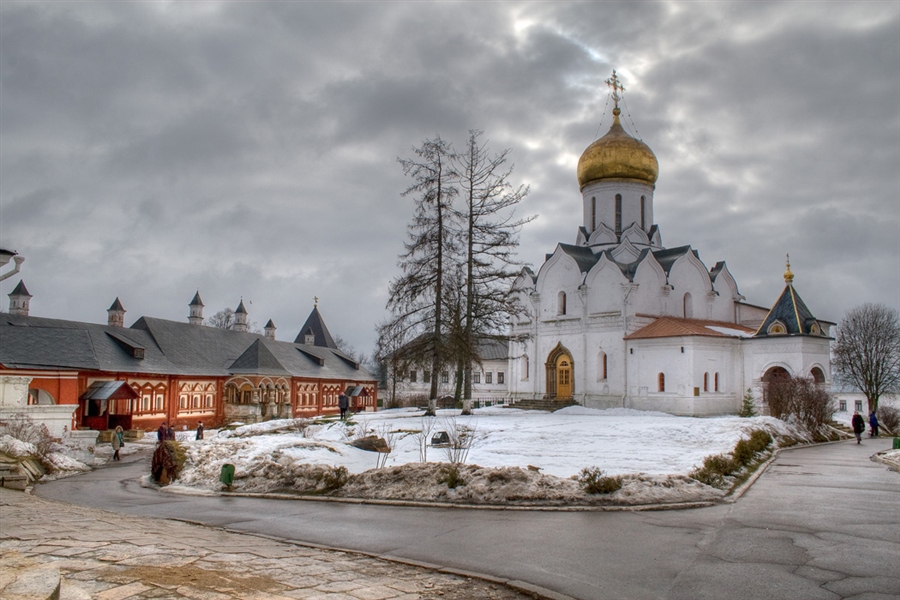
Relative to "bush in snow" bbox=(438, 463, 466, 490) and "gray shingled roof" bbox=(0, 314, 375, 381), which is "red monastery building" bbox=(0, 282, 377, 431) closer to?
"gray shingled roof" bbox=(0, 314, 375, 381)

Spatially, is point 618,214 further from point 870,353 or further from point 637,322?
point 870,353

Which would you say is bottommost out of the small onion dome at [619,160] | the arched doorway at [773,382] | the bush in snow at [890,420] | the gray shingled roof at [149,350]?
the bush in snow at [890,420]

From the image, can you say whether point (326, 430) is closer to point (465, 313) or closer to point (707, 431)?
point (465, 313)

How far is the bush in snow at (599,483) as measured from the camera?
39.8 feet

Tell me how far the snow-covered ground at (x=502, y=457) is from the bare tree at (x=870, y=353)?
30084 millimetres

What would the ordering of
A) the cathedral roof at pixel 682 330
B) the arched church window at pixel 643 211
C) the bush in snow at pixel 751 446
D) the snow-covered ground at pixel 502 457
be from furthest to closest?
1. the arched church window at pixel 643 211
2. the cathedral roof at pixel 682 330
3. the bush in snow at pixel 751 446
4. the snow-covered ground at pixel 502 457

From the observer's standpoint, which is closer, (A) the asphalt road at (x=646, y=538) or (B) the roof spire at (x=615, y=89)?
(A) the asphalt road at (x=646, y=538)

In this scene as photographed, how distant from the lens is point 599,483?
40.0 ft

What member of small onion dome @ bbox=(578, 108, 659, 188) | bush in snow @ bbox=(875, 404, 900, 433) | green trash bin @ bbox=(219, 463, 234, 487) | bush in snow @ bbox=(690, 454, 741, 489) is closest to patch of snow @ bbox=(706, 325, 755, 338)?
bush in snow @ bbox=(875, 404, 900, 433)

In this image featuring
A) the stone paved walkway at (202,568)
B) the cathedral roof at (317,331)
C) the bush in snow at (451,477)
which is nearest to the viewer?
the stone paved walkway at (202,568)

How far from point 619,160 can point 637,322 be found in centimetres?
911

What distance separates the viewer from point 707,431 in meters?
22.1

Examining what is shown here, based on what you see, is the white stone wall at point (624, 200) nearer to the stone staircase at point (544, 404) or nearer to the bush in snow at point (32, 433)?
the stone staircase at point (544, 404)

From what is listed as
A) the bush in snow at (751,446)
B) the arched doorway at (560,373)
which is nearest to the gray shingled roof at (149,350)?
the arched doorway at (560,373)
